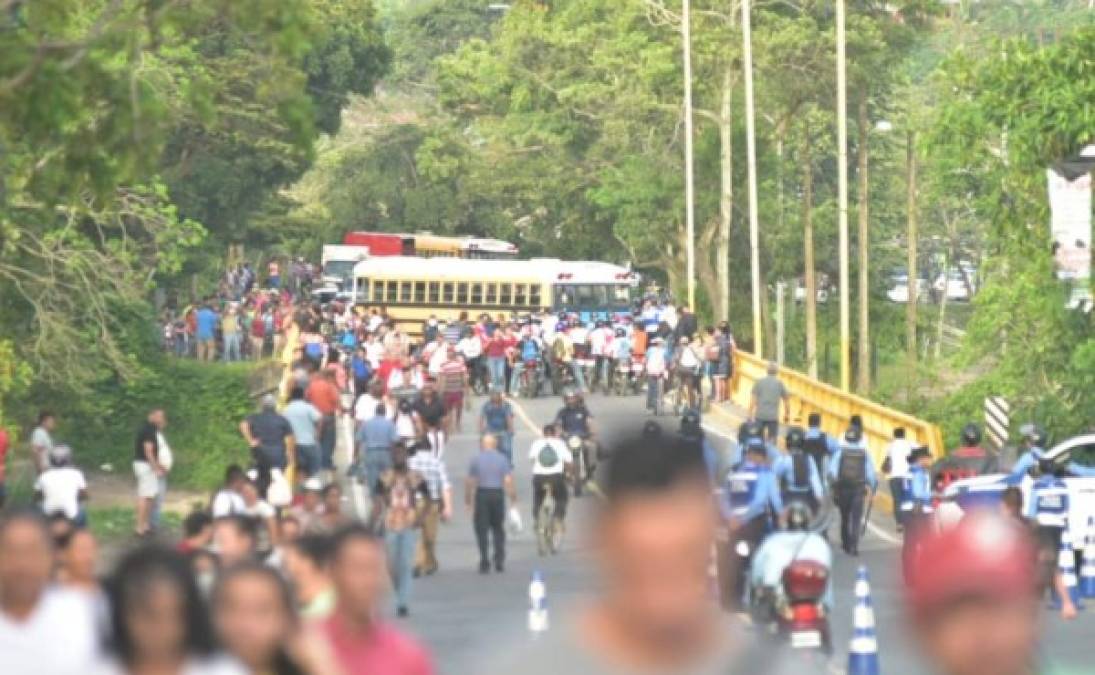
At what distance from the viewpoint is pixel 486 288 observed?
67438 millimetres

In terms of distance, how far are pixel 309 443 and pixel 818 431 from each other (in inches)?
200

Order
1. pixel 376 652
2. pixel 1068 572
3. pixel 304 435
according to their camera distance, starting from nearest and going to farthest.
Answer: pixel 376 652 < pixel 1068 572 < pixel 304 435

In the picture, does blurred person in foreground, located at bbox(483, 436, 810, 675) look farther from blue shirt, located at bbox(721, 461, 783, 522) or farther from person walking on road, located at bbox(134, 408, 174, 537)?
person walking on road, located at bbox(134, 408, 174, 537)

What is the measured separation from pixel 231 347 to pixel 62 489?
34997 mm

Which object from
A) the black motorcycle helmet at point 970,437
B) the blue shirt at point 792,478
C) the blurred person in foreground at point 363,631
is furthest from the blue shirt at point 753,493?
the blurred person in foreground at point 363,631

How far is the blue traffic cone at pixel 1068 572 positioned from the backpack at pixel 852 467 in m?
3.45

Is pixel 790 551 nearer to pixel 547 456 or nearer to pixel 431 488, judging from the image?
pixel 431 488

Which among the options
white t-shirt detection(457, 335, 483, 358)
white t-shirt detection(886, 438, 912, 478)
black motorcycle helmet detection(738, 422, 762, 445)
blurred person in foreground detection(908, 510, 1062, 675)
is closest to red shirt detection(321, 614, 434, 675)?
blurred person in foreground detection(908, 510, 1062, 675)

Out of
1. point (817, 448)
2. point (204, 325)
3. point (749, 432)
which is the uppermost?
point (749, 432)

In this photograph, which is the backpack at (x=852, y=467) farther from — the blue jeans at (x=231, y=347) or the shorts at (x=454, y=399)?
the blue jeans at (x=231, y=347)

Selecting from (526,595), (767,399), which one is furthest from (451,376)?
(526,595)

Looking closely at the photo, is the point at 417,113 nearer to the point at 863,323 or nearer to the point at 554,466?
the point at 863,323

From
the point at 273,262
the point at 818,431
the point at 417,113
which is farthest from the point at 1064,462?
the point at 417,113

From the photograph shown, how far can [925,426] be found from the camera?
3647cm
